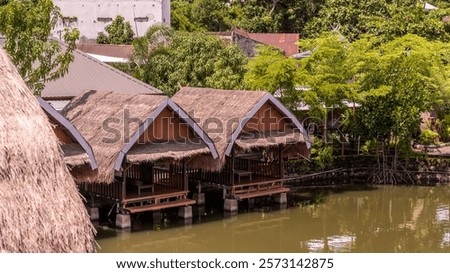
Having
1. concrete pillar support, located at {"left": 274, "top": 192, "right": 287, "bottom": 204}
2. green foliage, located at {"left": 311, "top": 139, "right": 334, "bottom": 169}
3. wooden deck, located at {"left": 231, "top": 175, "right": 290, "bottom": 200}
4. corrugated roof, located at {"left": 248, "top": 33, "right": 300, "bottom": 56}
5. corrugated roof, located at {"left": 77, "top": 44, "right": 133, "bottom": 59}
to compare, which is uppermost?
corrugated roof, located at {"left": 248, "top": 33, "right": 300, "bottom": 56}

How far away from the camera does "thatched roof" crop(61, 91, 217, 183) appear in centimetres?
2323

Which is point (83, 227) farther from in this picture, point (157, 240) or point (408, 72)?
point (408, 72)

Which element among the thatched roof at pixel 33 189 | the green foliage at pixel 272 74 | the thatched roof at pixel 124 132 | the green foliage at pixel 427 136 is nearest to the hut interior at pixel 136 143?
the thatched roof at pixel 124 132

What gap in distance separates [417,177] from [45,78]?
16.5m

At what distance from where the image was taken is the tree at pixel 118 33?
5728 cm

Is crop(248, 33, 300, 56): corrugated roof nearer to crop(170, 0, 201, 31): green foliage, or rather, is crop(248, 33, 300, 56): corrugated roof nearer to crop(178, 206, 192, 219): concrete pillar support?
crop(170, 0, 201, 31): green foliage

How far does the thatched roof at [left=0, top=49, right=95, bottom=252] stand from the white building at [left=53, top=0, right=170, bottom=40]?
4746 cm

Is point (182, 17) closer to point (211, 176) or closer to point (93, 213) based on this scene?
point (211, 176)

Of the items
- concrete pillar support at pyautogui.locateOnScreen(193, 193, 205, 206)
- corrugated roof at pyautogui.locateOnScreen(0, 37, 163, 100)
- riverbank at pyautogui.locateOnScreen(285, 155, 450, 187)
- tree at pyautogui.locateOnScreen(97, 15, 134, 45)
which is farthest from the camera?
tree at pyautogui.locateOnScreen(97, 15, 134, 45)

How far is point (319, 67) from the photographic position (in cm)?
3244

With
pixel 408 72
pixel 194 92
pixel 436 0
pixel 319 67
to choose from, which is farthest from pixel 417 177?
pixel 436 0

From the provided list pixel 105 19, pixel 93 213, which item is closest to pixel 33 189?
pixel 93 213

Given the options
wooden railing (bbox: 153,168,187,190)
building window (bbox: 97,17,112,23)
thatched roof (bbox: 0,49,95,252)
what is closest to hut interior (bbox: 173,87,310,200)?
wooden railing (bbox: 153,168,187,190)

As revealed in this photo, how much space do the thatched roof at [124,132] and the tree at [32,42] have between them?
239 cm
